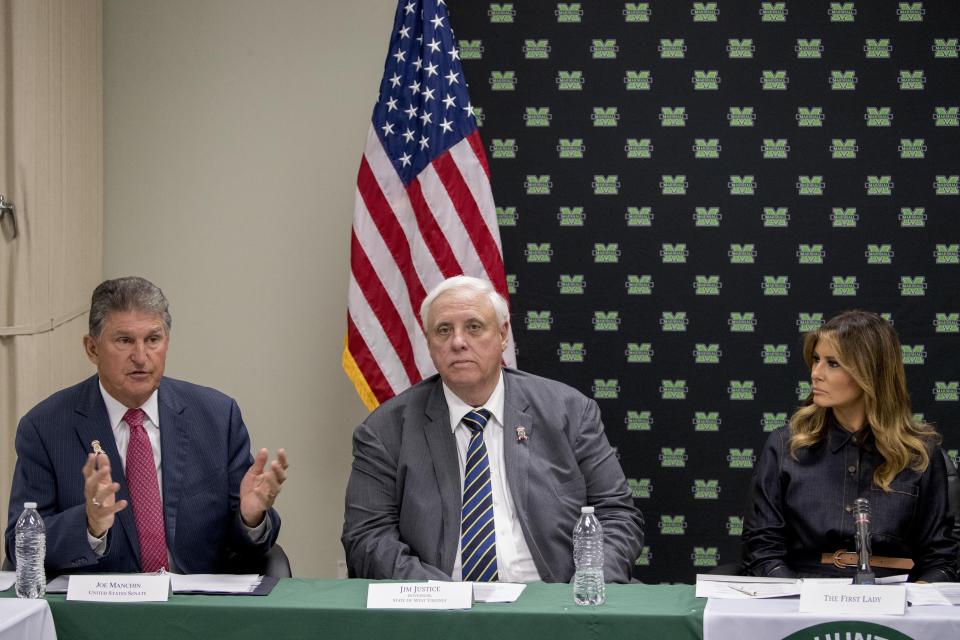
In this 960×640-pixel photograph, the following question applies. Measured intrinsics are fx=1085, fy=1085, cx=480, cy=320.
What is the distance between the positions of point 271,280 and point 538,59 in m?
1.70

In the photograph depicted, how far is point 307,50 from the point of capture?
536 centimetres

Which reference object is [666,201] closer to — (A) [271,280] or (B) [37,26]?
(A) [271,280]

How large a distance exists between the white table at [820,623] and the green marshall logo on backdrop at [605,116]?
3.08 m

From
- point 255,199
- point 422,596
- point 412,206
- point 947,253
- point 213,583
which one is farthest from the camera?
point 255,199

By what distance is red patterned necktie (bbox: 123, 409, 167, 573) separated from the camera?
11.2 feet

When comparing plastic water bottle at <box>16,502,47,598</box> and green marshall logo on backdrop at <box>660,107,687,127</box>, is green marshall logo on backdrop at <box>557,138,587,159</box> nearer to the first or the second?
green marshall logo on backdrop at <box>660,107,687,127</box>

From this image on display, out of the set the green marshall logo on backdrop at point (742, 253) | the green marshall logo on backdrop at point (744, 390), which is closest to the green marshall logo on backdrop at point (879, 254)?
the green marshall logo on backdrop at point (742, 253)

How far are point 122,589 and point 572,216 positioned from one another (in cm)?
306

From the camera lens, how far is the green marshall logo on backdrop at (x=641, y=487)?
5203 mm

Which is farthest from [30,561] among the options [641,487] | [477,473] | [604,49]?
[604,49]

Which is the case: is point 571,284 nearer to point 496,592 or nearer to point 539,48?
point 539,48

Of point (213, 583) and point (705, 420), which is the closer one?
point (213, 583)

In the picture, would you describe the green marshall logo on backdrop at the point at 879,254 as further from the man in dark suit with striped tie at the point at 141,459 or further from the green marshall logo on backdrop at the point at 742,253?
the man in dark suit with striped tie at the point at 141,459

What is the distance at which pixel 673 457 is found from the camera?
520cm
